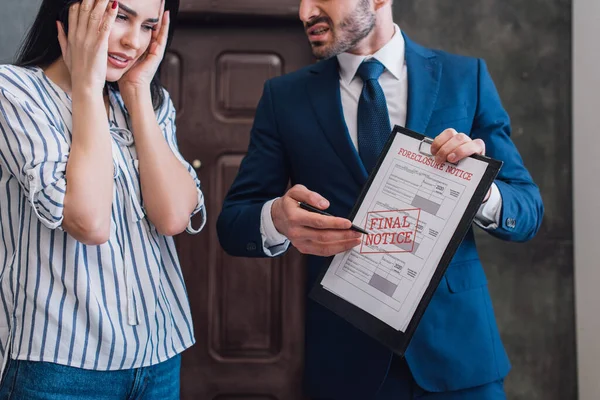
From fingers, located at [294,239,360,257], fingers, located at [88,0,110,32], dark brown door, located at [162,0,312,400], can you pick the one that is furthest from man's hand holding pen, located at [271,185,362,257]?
dark brown door, located at [162,0,312,400]

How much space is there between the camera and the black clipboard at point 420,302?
1.09 meters

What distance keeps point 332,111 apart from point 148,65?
0.46 meters

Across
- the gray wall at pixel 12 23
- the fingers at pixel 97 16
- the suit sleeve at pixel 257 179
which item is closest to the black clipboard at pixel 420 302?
the suit sleeve at pixel 257 179

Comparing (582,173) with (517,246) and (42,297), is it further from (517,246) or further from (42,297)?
(42,297)

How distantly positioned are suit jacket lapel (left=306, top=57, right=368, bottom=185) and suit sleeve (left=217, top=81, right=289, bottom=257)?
13 centimetres

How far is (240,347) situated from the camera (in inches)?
104

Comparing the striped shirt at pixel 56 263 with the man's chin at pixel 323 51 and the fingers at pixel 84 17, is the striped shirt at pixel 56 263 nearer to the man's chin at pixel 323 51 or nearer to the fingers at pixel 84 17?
the fingers at pixel 84 17

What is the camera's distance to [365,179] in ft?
4.48

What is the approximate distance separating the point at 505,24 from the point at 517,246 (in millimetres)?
966

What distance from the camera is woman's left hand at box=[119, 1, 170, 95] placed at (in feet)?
4.43

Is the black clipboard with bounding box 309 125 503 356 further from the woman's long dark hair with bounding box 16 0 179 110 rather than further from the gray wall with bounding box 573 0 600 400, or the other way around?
the gray wall with bounding box 573 0 600 400

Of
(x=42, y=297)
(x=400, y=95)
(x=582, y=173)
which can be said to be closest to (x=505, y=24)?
(x=582, y=173)

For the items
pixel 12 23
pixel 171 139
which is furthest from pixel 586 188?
pixel 12 23

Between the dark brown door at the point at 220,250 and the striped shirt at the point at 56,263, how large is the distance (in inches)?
53.5
